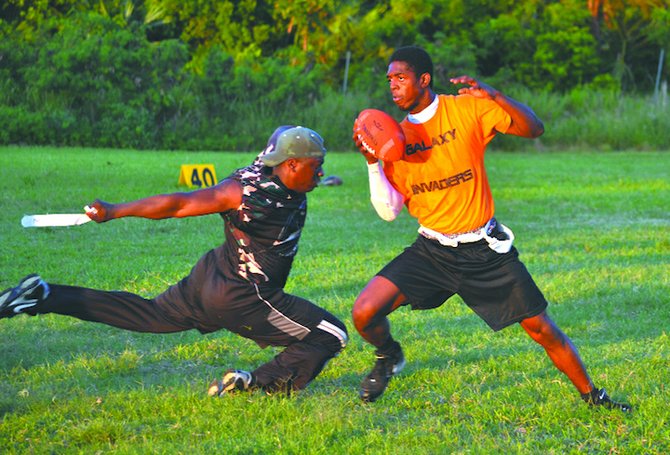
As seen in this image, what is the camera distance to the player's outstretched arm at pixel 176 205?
16.4ft

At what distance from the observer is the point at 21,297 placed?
526cm

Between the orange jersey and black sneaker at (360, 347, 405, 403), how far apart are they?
793mm

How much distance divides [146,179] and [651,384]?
12949mm

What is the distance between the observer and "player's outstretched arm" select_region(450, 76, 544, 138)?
522cm

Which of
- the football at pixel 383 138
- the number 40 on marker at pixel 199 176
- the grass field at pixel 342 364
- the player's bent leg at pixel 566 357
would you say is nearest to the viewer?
the grass field at pixel 342 364

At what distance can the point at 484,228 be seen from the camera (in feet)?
18.3

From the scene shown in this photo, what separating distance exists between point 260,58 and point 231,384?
29280 mm

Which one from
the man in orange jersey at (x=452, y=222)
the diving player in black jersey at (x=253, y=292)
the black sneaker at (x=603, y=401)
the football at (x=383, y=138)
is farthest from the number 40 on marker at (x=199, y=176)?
the black sneaker at (x=603, y=401)

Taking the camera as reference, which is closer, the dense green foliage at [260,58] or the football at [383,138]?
the football at [383,138]

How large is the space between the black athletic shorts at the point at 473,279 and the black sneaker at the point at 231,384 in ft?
3.08

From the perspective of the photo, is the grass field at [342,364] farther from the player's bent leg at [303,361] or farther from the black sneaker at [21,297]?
the black sneaker at [21,297]

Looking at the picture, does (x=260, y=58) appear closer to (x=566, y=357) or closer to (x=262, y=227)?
(x=262, y=227)

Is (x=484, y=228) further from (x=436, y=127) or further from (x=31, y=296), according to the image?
(x=31, y=296)

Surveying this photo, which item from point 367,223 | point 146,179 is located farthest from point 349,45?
point 367,223
